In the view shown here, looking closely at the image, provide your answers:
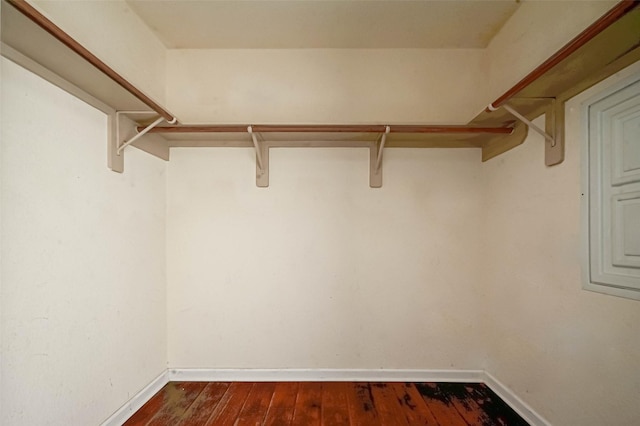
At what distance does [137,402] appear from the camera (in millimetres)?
1412

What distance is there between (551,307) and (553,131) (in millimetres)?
804

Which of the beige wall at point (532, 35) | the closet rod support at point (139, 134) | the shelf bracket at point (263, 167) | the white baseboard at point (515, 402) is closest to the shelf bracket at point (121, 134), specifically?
the closet rod support at point (139, 134)

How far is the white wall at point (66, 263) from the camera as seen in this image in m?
0.89

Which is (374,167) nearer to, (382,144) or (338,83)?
(382,144)

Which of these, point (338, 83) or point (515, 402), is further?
point (338, 83)

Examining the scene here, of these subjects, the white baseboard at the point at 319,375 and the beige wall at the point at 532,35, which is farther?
the white baseboard at the point at 319,375

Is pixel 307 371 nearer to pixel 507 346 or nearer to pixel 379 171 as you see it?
pixel 507 346

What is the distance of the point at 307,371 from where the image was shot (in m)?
1.68

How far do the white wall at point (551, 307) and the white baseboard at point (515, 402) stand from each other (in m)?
0.03

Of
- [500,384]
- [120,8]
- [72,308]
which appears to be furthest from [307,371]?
[120,8]

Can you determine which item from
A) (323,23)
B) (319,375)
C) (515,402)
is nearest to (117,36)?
(323,23)

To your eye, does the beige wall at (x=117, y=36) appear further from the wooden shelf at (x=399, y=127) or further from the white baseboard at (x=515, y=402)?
the white baseboard at (x=515, y=402)

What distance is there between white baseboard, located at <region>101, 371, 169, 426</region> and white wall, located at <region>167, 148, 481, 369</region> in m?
0.10

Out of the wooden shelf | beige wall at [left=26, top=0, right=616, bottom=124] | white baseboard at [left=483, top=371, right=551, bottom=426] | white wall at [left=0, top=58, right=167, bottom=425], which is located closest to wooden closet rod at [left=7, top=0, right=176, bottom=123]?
the wooden shelf
